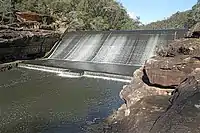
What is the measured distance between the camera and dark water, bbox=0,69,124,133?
7732mm

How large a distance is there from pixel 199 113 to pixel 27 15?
73.6 feet

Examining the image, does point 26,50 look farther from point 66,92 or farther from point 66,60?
point 66,92

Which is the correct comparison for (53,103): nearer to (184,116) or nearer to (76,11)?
(184,116)

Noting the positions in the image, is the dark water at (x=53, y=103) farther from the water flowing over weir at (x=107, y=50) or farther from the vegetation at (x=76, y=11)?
the vegetation at (x=76, y=11)

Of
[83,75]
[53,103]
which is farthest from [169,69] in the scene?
[83,75]

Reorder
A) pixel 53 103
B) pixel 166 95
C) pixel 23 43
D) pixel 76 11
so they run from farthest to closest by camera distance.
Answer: pixel 76 11 < pixel 23 43 < pixel 53 103 < pixel 166 95

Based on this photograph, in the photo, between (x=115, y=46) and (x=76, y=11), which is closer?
(x=115, y=46)

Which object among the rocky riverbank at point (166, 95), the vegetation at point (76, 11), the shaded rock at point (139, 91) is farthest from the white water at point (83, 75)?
the vegetation at point (76, 11)

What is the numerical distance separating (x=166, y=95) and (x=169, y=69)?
0.53m

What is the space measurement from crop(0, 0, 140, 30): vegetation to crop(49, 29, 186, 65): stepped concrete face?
16.9 ft

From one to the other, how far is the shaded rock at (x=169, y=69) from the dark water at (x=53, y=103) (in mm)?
2519

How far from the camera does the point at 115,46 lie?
1970 cm

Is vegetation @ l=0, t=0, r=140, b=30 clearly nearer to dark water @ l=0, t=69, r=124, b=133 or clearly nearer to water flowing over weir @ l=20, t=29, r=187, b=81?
water flowing over weir @ l=20, t=29, r=187, b=81

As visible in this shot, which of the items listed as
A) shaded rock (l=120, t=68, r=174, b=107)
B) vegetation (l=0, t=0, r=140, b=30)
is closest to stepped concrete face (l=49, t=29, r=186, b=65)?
vegetation (l=0, t=0, r=140, b=30)
